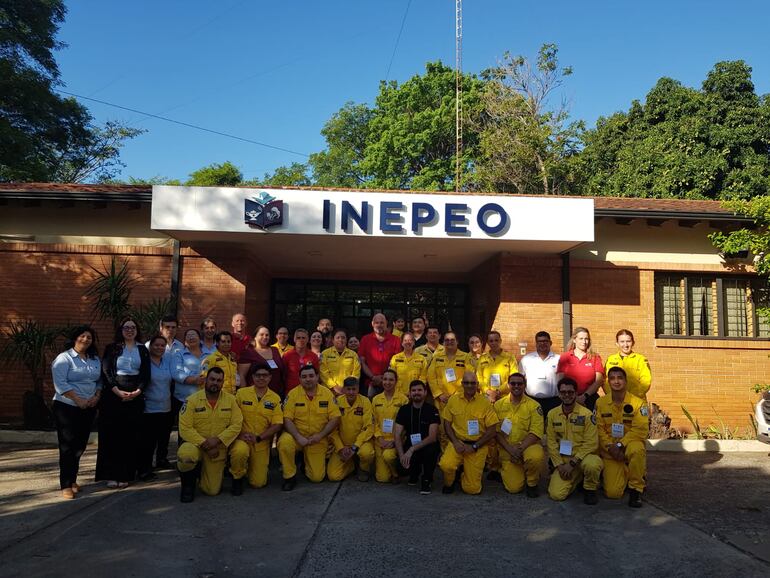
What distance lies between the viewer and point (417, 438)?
21.7 ft

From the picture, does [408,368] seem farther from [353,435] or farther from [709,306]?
[709,306]

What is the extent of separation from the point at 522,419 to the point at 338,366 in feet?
7.94

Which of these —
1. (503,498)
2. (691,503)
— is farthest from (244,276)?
(691,503)

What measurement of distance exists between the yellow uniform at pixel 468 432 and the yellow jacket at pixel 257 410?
189 cm

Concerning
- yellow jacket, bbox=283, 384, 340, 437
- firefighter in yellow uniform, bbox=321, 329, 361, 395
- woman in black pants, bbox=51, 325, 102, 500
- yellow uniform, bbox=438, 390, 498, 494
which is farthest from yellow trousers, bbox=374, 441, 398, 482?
woman in black pants, bbox=51, 325, 102, 500

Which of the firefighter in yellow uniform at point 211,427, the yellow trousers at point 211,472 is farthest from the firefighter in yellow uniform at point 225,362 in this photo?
the yellow trousers at point 211,472

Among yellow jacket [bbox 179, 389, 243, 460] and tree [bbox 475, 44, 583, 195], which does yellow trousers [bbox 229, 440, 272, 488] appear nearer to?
yellow jacket [bbox 179, 389, 243, 460]

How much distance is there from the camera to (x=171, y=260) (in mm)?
11328

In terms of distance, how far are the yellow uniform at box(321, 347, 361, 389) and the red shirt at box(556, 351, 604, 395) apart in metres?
2.61

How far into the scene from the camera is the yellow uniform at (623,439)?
627 centimetres

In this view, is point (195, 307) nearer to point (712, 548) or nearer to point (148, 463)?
point (148, 463)

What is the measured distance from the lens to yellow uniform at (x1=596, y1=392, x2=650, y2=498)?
20.6ft

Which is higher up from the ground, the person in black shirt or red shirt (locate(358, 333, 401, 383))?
red shirt (locate(358, 333, 401, 383))

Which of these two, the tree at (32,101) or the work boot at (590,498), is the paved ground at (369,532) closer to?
the work boot at (590,498)
